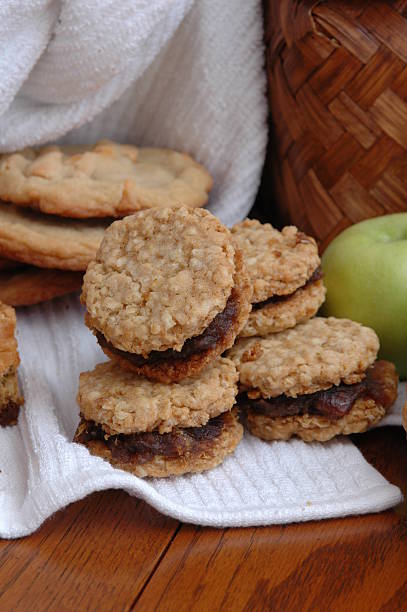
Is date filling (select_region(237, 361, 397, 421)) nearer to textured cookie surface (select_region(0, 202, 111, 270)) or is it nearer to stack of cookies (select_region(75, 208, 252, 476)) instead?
stack of cookies (select_region(75, 208, 252, 476))

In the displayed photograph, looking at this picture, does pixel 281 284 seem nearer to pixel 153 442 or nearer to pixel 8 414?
pixel 153 442

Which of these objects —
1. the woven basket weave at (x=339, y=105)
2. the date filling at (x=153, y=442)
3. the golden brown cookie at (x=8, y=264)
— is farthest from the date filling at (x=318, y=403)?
the golden brown cookie at (x=8, y=264)

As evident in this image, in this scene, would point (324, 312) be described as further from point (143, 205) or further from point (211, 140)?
point (211, 140)

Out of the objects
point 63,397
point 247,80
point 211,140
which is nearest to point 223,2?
point 247,80

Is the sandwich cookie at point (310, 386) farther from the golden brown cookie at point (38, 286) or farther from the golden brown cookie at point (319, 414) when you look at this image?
the golden brown cookie at point (38, 286)

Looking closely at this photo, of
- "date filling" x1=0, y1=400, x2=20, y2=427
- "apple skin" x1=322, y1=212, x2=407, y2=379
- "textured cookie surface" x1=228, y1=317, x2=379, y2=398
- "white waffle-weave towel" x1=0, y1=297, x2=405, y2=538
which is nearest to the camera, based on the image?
"white waffle-weave towel" x1=0, y1=297, x2=405, y2=538

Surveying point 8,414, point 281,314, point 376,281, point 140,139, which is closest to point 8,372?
point 8,414

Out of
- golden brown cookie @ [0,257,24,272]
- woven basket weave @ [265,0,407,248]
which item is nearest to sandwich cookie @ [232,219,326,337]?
woven basket weave @ [265,0,407,248]
